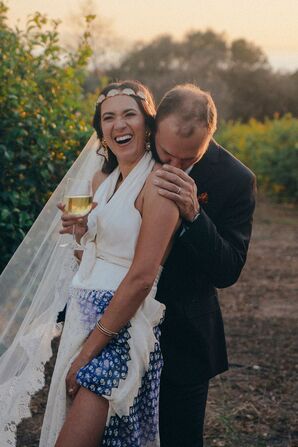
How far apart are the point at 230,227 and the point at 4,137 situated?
6.58 feet

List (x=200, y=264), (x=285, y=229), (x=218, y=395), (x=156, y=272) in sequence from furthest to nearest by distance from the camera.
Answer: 1. (x=285, y=229)
2. (x=218, y=395)
3. (x=200, y=264)
4. (x=156, y=272)

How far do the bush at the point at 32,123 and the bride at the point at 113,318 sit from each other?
52.2 inches

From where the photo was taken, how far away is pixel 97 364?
2.94 metres

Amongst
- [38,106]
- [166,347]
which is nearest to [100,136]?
[166,347]

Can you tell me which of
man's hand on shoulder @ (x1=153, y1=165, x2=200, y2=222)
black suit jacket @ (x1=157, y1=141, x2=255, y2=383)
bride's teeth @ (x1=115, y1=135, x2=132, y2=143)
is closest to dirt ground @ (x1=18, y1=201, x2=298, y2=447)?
black suit jacket @ (x1=157, y1=141, x2=255, y2=383)

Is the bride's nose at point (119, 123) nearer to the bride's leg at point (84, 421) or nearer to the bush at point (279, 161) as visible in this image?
the bride's leg at point (84, 421)

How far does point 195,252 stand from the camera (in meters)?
3.07

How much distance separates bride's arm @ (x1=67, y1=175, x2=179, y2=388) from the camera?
2.88 meters

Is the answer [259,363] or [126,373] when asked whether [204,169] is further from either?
[259,363]

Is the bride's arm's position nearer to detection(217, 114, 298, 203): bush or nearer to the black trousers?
the black trousers

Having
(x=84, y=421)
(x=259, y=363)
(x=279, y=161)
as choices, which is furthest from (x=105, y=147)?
(x=279, y=161)

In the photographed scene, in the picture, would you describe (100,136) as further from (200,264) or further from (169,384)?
(169,384)

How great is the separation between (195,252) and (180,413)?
2.70 feet

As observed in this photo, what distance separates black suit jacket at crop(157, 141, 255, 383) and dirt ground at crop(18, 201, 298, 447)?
1.70 meters
